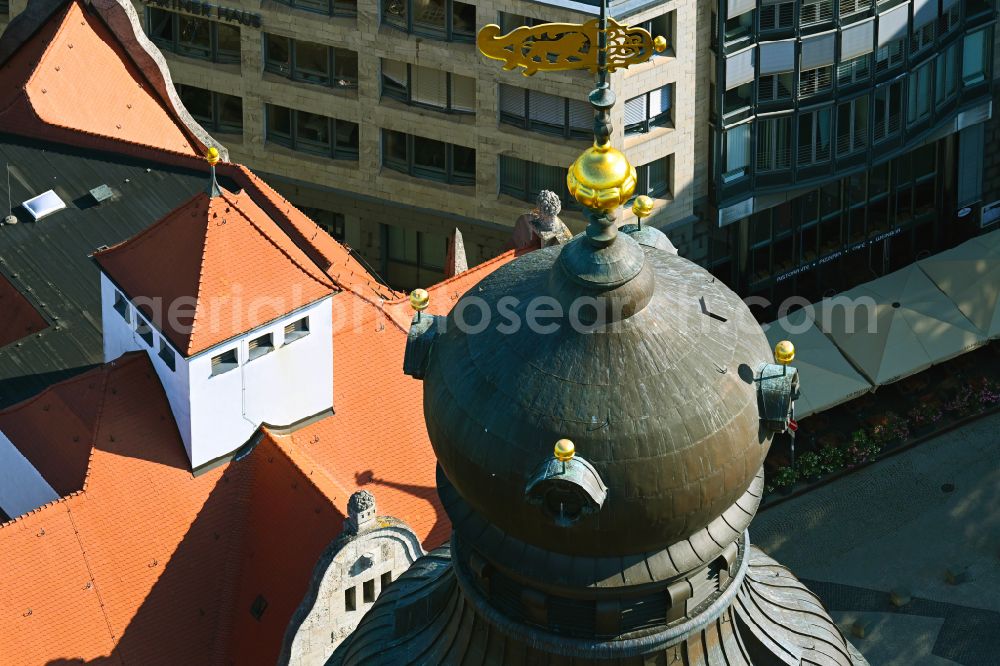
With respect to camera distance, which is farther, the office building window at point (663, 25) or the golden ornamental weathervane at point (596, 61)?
the office building window at point (663, 25)

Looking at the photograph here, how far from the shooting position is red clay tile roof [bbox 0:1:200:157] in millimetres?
72312

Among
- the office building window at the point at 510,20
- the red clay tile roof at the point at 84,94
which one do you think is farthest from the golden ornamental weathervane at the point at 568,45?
the office building window at the point at 510,20

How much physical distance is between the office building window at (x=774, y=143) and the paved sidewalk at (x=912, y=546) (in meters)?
12.6

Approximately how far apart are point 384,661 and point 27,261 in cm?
3901

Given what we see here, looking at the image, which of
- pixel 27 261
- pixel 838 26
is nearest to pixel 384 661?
pixel 27 261

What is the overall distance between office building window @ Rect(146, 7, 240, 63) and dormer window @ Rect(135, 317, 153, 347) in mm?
29940

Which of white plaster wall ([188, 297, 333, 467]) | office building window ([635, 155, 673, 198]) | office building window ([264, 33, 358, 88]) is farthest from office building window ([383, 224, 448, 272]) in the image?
white plaster wall ([188, 297, 333, 467])

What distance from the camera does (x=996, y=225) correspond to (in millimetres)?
96188

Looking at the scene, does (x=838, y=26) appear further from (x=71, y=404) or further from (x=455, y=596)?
(x=455, y=596)

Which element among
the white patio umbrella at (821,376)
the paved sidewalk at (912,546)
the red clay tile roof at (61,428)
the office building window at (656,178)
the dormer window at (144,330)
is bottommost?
the paved sidewalk at (912,546)

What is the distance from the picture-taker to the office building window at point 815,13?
274 ft

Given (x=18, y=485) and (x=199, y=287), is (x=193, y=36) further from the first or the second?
(x=199, y=287)

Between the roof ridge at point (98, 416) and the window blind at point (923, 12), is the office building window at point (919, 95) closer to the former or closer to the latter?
the window blind at point (923, 12)

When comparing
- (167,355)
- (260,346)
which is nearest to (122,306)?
(167,355)
